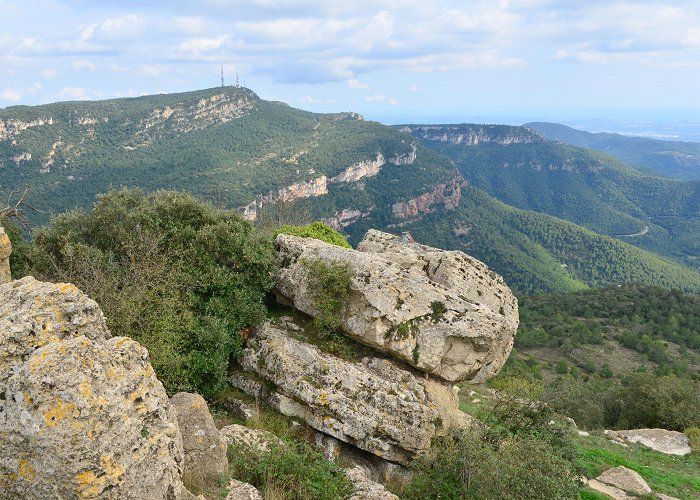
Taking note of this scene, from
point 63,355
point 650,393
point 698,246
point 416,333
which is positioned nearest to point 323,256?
point 416,333

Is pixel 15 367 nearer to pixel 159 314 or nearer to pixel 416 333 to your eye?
pixel 159 314

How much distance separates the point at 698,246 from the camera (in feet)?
595

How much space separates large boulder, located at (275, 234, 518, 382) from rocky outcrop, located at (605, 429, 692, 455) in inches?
479

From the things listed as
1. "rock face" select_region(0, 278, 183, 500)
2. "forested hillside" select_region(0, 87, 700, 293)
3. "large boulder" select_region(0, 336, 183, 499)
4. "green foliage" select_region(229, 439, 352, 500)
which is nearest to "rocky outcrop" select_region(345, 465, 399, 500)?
"green foliage" select_region(229, 439, 352, 500)

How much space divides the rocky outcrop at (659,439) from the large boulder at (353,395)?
12.9m

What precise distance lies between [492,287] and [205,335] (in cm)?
1491

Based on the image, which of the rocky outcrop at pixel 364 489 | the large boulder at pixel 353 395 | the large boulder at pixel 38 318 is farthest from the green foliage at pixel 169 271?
the rocky outcrop at pixel 364 489

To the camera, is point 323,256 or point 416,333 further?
point 323,256

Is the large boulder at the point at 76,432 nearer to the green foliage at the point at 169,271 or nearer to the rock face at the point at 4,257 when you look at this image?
the green foliage at the point at 169,271

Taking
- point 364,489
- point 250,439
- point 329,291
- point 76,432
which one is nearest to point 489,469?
point 364,489

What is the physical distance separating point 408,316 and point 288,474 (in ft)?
22.3

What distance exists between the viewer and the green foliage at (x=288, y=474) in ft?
31.9

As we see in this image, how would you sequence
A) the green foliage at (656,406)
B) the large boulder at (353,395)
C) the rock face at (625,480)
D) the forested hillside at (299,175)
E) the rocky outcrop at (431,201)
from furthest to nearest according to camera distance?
the rocky outcrop at (431,201)
the forested hillside at (299,175)
the green foliage at (656,406)
the rock face at (625,480)
the large boulder at (353,395)

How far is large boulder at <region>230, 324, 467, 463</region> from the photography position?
12836 millimetres
